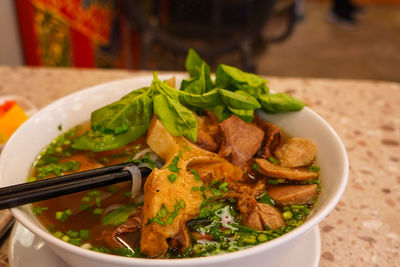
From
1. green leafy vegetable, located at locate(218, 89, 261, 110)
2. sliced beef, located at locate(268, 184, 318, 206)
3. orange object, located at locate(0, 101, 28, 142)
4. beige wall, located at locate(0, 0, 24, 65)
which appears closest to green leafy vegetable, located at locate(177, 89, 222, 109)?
green leafy vegetable, located at locate(218, 89, 261, 110)

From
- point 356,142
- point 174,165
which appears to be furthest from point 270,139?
point 356,142

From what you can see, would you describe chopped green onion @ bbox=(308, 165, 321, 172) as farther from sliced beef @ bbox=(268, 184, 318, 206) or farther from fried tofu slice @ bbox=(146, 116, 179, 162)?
fried tofu slice @ bbox=(146, 116, 179, 162)

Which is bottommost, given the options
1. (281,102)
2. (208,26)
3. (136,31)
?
(136,31)

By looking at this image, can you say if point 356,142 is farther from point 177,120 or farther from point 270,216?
point 177,120

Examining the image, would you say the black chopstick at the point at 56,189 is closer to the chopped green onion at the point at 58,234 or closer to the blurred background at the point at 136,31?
the chopped green onion at the point at 58,234

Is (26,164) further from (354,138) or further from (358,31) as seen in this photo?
(358,31)

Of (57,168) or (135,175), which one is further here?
(57,168)
